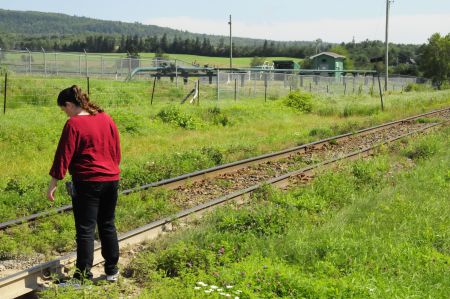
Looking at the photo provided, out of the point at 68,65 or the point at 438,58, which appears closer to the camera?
the point at 68,65

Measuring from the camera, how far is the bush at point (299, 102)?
29939 millimetres

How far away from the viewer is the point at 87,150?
564 centimetres

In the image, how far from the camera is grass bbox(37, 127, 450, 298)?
5285mm

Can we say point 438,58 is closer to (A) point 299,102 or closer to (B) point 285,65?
(B) point 285,65

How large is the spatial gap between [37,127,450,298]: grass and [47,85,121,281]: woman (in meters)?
0.50

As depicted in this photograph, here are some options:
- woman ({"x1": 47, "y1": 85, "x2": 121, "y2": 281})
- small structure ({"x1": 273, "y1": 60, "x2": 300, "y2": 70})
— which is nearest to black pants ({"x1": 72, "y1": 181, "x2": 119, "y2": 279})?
woman ({"x1": 47, "y1": 85, "x2": 121, "y2": 281})

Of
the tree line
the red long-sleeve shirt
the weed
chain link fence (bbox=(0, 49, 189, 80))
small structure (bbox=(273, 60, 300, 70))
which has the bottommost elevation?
the weed

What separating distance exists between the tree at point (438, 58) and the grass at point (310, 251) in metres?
79.8

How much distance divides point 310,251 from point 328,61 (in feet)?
344

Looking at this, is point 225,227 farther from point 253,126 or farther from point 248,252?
point 253,126

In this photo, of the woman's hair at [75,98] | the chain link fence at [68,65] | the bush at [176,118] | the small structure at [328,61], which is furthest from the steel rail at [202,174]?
the small structure at [328,61]

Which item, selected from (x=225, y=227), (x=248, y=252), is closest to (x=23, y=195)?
(x=225, y=227)

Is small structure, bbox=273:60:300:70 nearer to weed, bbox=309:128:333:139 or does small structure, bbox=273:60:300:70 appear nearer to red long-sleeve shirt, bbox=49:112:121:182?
weed, bbox=309:128:333:139

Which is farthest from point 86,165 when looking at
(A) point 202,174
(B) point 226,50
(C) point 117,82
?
(B) point 226,50
